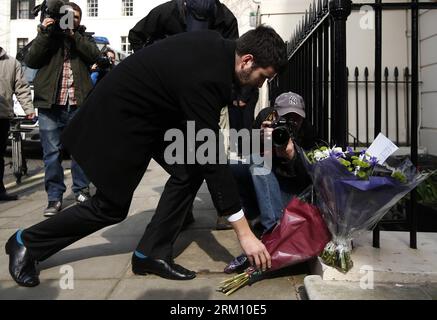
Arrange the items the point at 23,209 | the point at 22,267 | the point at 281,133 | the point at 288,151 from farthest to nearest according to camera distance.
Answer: the point at 23,209
the point at 288,151
the point at 281,133
the point at 22,267

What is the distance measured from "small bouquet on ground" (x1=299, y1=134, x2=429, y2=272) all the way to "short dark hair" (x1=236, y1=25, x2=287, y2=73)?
58 cm

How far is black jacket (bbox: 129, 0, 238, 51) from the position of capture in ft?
12.4

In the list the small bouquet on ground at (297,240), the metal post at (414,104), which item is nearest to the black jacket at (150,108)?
the small bouquet on ground at (297,240)

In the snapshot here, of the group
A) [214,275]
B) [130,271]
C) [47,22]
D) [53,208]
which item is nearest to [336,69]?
[214,275]

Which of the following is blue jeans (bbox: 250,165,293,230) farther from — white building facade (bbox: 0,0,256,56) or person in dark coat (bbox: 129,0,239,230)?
white building facade (bbox: 0,0,256,56)

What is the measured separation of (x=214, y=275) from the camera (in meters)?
2.74

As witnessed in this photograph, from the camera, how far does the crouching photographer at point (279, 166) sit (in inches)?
117

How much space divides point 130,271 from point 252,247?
95 cm

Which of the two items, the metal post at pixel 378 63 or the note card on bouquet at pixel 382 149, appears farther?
the metal post at pixel 378 63

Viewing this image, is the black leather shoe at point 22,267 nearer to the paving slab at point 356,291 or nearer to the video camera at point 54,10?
the paving slab at point 356,291

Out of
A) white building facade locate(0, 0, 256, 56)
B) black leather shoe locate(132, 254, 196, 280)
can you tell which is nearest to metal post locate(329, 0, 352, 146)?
black leather shoe locate(132, 254, 196, 280)

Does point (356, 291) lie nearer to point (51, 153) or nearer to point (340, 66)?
point (340, 66)

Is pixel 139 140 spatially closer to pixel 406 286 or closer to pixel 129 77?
pixel 129 77

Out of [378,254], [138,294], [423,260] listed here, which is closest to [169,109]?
[138,294]
